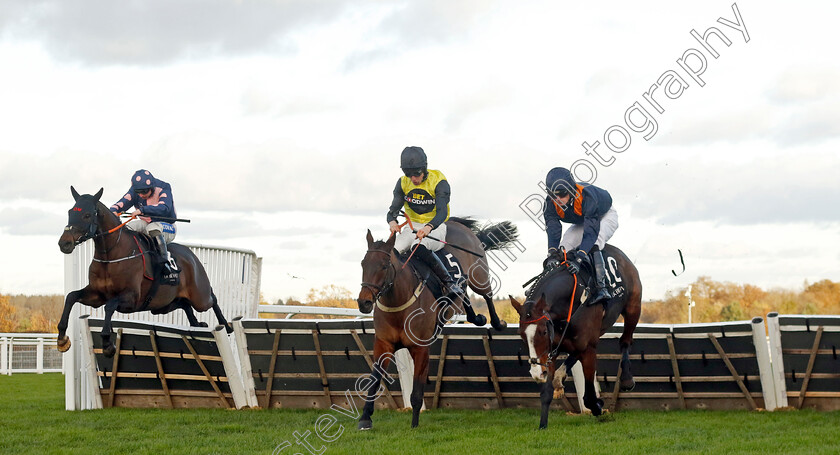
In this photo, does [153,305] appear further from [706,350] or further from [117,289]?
[706,350]

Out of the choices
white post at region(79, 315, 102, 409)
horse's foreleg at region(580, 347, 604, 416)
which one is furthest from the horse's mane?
white post at region(79, 315, 102, 409)

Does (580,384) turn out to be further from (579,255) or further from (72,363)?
(72,363)

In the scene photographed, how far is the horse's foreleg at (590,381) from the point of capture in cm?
772

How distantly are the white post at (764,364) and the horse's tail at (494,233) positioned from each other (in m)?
2.72

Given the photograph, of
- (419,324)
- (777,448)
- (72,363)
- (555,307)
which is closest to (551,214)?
(555,307)

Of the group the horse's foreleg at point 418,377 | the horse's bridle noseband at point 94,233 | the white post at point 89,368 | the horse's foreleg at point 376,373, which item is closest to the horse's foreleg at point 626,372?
the horse's foreleg at point 418,377

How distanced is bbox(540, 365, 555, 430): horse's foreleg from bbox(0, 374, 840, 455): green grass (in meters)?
0.11

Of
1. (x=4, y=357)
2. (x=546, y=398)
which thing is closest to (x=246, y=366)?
(x=546, y=398)

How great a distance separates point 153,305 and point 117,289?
0.90 metres

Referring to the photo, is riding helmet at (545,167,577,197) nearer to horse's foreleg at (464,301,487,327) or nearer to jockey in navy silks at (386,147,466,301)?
jockey in navy silks at (386,147,466,301)

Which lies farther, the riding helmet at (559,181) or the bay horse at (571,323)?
the riding helmet at (559,181)

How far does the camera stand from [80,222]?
853 cm

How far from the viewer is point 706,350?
337 inches

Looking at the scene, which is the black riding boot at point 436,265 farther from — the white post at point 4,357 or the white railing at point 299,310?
the white post at point 4,357
